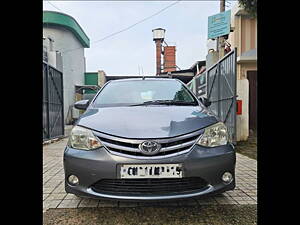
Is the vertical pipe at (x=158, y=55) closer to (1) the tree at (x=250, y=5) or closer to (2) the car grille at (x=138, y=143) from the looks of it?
(1) the tree at (x=250, y=5)

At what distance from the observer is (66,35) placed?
16.0 meters

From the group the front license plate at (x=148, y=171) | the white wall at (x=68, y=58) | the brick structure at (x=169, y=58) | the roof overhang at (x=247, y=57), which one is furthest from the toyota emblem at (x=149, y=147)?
the brick structure at (x=169, y=58)

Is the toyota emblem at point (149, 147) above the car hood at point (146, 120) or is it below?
below

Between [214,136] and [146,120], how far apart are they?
63 cm

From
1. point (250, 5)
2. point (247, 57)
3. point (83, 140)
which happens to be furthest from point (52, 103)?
point (247, 57)

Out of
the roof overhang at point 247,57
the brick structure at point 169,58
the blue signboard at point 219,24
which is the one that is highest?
the brick structure at point 169,58

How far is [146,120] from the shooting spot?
221cm

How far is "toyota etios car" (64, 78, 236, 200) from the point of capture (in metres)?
1.89

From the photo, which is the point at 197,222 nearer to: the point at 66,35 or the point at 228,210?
the point at 228,210

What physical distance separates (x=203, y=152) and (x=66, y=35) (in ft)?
53.3

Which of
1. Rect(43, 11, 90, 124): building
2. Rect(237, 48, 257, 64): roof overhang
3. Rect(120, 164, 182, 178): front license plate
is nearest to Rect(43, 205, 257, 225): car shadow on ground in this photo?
Rect(120, 164, 182, 178): front license plate

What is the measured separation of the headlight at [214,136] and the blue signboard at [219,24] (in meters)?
6.10

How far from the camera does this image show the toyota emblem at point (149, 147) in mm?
1917
